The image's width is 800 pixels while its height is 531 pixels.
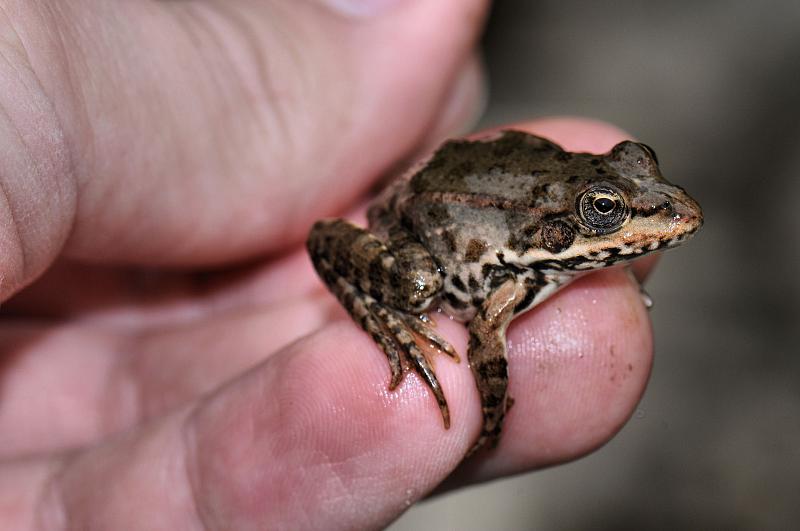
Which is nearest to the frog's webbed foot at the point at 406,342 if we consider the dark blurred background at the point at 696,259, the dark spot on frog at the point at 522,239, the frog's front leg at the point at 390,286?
the frog's front leg at the point at 390,286

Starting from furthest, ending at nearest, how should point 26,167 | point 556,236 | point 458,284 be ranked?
point 458,284 → point 556,236 → point 26,167

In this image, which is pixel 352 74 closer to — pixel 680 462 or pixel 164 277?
pixel 164 277

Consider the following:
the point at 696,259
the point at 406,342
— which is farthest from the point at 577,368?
the point at 696,259

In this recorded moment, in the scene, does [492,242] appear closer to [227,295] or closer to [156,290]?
[227,295]

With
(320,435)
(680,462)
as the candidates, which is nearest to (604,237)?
(320,435)

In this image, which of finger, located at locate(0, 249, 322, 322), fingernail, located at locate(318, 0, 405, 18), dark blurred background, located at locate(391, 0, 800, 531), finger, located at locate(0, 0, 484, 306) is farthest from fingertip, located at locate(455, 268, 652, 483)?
fingernail, located at locate(318, 0, 405, 18)

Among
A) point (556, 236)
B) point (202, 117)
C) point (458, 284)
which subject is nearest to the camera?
point (556, 236)

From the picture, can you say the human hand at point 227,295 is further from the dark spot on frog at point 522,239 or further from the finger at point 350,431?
the dark spot on frog at point 522,239
